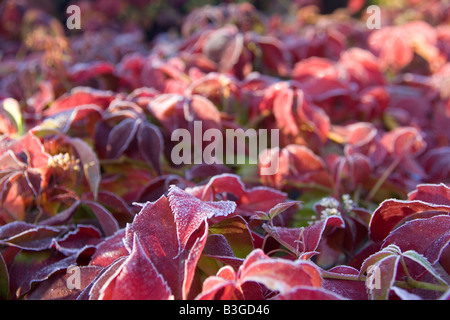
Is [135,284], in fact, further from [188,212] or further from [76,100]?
[76,100]

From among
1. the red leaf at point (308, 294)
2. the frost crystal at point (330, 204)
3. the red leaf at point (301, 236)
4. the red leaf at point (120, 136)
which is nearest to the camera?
the red leaf at point (308, 294)

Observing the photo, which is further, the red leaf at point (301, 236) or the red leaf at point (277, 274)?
the red leaf at point (301, 236)

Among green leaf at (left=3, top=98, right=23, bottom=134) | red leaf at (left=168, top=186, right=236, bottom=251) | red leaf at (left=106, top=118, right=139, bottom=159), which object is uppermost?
green leaf at (left=3, top=98, right=23, bottom=134)

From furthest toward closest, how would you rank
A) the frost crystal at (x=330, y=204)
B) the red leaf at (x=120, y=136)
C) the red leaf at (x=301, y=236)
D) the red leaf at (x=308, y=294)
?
the red leaf at (x=120, y=136), the frost crystal at (x=330, y=204), the red leaf at (x=301, y=236), the red leaf at (x=308, y=294)

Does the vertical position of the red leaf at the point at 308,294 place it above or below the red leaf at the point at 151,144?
below

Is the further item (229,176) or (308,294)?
(229,176)

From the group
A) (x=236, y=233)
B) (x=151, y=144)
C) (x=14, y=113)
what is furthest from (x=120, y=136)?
(x=236, y=233)

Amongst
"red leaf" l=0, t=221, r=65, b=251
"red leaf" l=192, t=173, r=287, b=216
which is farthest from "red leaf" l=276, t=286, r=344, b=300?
"red leaf" l=0, t=221, r=65, b=251

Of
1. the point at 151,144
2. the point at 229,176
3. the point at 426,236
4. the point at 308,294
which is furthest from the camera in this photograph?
the point at 151,144

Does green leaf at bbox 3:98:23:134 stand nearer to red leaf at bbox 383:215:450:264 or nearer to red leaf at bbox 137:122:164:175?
red leaf at bbox 137:122:164:175

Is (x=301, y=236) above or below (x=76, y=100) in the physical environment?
below

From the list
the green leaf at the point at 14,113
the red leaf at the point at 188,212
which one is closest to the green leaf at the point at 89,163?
the green leaf at the point at 14,113

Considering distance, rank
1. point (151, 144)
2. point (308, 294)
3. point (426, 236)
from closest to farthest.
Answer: point (308, 294) → point (426, 236) → point (151, 144)

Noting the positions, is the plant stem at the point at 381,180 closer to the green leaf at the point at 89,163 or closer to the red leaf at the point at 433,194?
the red leaf at the point at 433,194
